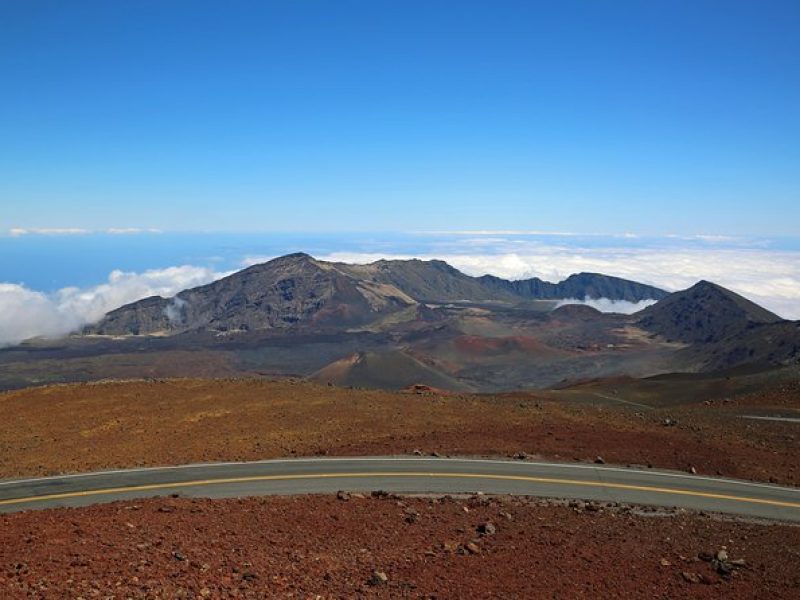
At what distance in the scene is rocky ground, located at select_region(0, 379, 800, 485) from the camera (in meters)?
28.4

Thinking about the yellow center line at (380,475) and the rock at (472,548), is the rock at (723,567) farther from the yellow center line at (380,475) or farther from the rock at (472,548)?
the yellow center line at (380,475)

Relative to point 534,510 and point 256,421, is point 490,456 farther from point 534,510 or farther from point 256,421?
point 256,421

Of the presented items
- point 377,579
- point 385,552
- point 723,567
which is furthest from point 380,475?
point 723,567

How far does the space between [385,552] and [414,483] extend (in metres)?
8.32

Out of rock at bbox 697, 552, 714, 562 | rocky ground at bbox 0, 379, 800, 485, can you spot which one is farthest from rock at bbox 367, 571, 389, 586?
rocky ground at bbox 0, 379, 800, 485

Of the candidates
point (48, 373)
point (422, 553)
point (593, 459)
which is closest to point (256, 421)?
point (593, 459)

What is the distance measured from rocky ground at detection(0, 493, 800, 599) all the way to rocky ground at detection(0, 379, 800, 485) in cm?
823

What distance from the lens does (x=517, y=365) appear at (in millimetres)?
152625

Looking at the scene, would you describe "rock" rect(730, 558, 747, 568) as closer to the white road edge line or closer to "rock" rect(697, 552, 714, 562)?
"rock" rect(697, 552, 714, 562)

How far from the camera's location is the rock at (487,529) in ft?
57.4

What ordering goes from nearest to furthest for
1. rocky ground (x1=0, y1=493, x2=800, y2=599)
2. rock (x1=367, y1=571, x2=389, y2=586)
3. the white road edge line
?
rocky ground (x1=0, y1=493, x2=800, y2=599) < rock (x1=367, y1=571, x2=389, y2=586) < the white road edge line

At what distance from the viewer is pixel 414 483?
78.5ft

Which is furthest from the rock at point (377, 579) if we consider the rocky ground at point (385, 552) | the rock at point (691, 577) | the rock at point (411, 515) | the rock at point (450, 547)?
the rock at point (691, 577)

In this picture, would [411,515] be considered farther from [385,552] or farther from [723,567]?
[723,567]
